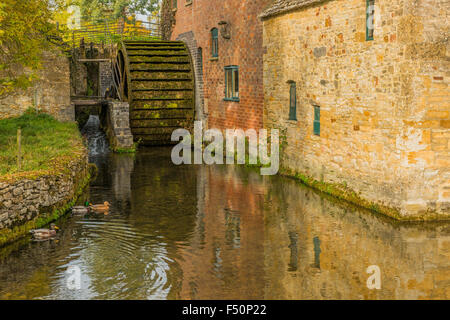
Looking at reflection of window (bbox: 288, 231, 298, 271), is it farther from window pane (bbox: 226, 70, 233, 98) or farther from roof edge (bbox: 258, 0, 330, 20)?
window pane (bbox: 226, 70, 233, 98)

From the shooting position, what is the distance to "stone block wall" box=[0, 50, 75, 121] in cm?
1886

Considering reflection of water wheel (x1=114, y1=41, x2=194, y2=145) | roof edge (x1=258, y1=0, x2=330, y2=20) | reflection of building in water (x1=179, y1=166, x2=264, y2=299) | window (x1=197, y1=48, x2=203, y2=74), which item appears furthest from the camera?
window (x1=197, y1=48, x2=203, y2=74)

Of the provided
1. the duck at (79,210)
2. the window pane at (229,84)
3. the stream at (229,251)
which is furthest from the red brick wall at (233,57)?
the duck at (79,210)

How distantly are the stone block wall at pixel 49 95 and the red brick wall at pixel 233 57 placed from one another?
16.0ft

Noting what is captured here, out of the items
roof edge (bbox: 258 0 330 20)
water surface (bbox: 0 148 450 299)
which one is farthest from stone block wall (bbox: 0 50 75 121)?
water surface (bbox: 0 148 450 299)

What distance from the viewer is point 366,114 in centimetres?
1104

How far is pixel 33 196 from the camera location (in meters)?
9.70

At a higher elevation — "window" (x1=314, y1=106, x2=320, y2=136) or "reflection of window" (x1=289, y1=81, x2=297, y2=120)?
"reflection of window" (x1=289, y1=81, x2=297, y2=120)

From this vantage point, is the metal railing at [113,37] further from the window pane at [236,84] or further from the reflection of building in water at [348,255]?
the reflection of building in water at [348,255]
